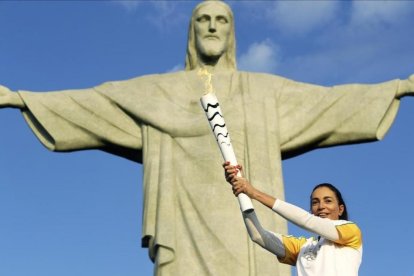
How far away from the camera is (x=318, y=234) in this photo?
16.6ft

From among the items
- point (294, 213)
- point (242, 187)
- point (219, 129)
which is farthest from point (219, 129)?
point (294, 213)

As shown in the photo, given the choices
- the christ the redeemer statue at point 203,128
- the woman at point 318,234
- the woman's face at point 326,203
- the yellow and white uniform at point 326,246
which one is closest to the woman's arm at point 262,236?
the woman at point 318,234

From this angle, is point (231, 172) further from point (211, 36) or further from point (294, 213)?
point (211, 36)

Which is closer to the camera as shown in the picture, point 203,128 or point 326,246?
point 326,246

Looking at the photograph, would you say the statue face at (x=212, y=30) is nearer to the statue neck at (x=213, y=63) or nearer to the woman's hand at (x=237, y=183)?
the statue neck at (x=213, y=63)

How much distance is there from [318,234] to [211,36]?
19.8ft

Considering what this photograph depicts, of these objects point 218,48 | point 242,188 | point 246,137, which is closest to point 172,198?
point 246,137

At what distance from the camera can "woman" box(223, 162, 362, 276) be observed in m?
5.03

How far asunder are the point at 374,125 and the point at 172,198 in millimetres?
2480

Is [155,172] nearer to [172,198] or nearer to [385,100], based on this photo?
[172,198]

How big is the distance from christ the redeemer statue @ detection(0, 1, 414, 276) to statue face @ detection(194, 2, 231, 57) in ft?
0.04

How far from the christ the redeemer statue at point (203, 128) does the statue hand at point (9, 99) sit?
1 centimetres

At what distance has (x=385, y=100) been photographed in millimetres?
10414

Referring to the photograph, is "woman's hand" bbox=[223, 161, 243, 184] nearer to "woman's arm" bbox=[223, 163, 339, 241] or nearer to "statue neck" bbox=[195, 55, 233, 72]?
"woman's arm" bbox=[223, 163, 339, 241]
